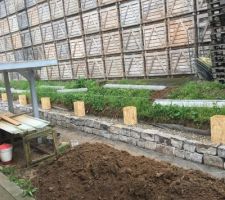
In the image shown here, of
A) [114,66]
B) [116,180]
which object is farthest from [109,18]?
[116,180]

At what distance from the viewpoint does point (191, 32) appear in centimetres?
1448

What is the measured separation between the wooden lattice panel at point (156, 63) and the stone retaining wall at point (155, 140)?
215 inches

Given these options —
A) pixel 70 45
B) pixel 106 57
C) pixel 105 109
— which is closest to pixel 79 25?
pixel 70 45

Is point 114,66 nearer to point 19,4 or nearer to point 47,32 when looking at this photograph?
point 47,32

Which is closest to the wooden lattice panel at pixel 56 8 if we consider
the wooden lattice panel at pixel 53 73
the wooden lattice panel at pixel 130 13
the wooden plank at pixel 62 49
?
the wooden plank at pixel 62 49

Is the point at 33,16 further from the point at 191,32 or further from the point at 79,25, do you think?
the point at 191,32

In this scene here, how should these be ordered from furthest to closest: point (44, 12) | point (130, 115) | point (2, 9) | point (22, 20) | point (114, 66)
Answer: point (2, 9) < point (22, 20) < point (44, 12) < point (114, 66) < point (130, 115)

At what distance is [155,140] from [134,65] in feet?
28.6

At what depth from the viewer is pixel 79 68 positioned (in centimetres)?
2075

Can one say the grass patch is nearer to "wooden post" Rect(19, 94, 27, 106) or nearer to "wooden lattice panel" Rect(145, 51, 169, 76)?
"wooden post" Rect(19, 94, 27, 106)

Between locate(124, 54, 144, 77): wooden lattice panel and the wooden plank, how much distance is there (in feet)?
18.1

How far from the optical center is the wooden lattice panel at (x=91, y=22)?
18.8 m

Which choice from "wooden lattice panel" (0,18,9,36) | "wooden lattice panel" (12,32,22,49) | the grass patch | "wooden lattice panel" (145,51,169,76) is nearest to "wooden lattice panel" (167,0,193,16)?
"wooden lattice panel" (145,51,169,76)

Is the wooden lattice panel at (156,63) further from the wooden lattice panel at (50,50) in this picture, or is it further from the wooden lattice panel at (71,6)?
the wooden lattice panel at (50,50)
